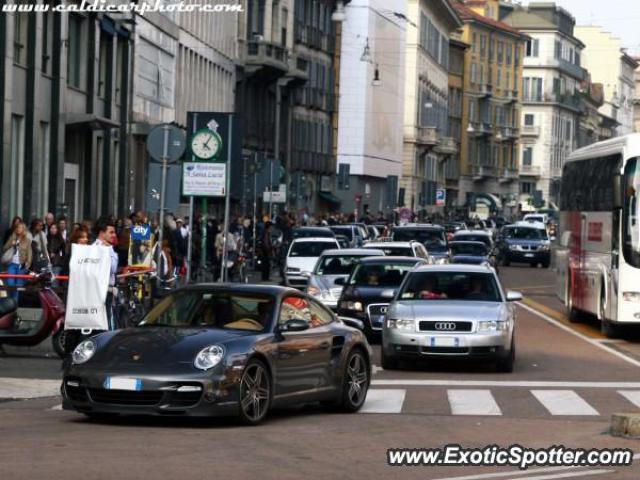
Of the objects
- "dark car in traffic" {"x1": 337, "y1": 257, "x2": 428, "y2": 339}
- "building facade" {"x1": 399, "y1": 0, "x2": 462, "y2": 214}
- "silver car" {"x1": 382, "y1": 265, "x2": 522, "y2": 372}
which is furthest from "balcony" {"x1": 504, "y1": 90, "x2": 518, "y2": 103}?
"silver car" {"x1": 382, "y1": 265, "x2": 522, "y2": 372}

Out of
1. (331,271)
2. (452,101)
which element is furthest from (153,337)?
(452,101)

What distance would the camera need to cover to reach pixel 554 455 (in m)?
13.8

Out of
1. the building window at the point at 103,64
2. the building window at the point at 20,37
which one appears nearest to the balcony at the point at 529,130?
the building window at the point at 103,64

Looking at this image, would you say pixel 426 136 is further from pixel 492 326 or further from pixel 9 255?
pixel 492 326

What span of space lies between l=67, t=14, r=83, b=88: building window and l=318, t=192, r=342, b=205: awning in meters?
49.9

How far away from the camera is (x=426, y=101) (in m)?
130

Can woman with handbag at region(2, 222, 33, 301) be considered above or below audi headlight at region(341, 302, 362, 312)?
above

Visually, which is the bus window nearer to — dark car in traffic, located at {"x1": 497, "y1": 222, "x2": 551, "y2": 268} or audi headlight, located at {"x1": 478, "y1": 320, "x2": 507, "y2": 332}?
audi headlight, located at {"x1": 478, "y1": 320, "x2": 507, "y2": 332}

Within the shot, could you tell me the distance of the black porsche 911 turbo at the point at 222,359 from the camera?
49.7 feet

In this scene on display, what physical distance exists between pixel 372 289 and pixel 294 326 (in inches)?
521

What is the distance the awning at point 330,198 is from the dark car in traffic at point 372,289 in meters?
64.4

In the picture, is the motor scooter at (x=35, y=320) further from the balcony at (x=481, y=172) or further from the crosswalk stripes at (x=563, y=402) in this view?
the balcony at (x=481, y=172)

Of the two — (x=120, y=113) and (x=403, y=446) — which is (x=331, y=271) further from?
(x=403, y=446)

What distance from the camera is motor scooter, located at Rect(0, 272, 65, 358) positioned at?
2308 cm
